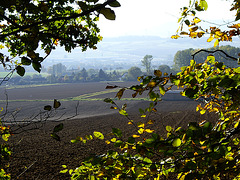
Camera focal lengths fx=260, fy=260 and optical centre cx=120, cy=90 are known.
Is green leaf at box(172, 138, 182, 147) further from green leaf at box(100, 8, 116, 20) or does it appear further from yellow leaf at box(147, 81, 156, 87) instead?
green leaf at box(100, 8, 116, 20)

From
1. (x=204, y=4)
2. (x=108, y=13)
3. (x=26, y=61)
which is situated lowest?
(x=26, y=61)

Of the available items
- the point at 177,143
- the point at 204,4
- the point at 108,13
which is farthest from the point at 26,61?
the point at 204,4

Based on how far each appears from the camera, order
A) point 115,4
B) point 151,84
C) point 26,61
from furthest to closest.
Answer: point 151,84 → point 26,61 → point 115,4

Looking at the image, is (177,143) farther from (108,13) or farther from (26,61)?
(26,61)

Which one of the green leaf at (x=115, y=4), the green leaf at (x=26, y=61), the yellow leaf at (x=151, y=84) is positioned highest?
the green leaf at (x=115, y=4)

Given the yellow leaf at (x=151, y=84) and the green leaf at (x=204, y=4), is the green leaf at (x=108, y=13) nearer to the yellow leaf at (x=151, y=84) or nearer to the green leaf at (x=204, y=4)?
Result: the yellow leaf at (x=151, y=84)

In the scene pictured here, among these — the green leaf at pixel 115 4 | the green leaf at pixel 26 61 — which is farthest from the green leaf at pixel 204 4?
the green leaf at pixel 26 61

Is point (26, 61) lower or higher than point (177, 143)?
higher

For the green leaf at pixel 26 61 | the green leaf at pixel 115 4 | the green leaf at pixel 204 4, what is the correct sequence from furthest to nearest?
the green leaf at pixel 204 4, the green leaf at pixel 26 61, the green leaf at pixel 115 4

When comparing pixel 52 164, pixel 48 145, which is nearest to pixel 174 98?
pixel 48 145

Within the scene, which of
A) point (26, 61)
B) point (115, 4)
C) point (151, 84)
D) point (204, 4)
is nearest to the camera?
point (115, 4)

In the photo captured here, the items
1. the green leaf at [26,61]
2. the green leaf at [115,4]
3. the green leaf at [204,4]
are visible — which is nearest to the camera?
the green leaf at [115,4]

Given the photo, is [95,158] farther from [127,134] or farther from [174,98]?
[174,98]

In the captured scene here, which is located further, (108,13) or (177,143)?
(177,143)
